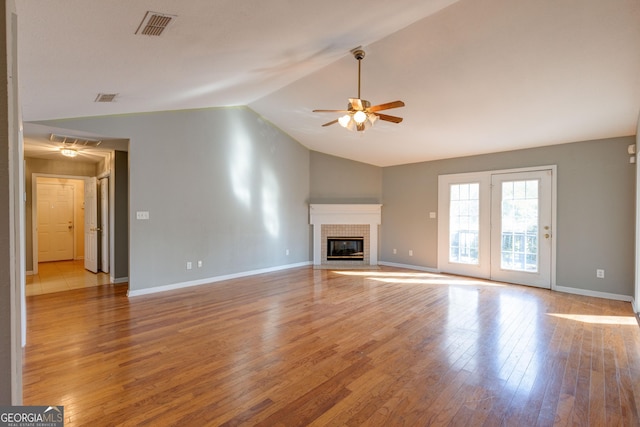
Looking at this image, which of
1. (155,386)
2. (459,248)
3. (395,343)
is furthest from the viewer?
(459,248)

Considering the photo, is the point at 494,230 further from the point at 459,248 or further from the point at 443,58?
the point at 443,58

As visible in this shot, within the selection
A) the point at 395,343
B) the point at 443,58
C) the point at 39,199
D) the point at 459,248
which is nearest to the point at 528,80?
the point at 443,58

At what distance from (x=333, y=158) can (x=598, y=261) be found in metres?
5.19

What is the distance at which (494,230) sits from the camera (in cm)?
571

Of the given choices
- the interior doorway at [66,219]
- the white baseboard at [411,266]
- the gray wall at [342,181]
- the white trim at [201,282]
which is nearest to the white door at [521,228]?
the white baseboard at [411,266]

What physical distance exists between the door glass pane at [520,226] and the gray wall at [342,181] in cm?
277

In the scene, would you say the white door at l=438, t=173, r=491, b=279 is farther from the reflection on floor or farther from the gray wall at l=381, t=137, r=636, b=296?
the reflection on floor

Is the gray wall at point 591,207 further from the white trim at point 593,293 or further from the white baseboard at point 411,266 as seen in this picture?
the white baseboard at point 411,266

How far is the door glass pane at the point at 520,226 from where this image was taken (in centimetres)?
527

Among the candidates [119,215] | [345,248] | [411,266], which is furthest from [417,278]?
[119,215]

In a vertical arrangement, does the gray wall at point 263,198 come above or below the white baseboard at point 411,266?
above

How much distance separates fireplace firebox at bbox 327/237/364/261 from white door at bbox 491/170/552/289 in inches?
113

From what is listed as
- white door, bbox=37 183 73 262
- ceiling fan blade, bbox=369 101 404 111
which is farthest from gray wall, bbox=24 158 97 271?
ceiling fan blade, bbox=369 101 404 111

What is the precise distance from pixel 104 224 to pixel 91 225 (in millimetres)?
792
